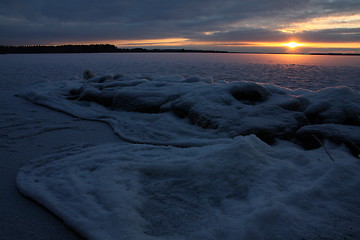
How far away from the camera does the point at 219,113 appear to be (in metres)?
3.99

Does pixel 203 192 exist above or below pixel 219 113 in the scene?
below

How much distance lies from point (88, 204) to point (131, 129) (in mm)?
2140

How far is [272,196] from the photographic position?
6.14ft

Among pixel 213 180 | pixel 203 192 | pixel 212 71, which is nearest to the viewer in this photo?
pixel 203 192

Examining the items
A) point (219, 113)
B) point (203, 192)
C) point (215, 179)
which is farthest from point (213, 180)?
point (219, 113)

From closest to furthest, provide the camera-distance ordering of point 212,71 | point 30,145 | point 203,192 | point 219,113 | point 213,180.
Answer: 1. point 203,192
2. point 213,180
3. point 30,145
4. point 219,113
5. point 212,71

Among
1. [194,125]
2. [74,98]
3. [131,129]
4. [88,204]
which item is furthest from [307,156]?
[74,98]

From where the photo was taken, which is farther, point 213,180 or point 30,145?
point 30,145

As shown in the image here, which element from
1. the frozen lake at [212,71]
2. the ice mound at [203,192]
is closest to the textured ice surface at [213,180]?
the ice mound at [203,192]

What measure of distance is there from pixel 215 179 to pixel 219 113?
205 cm

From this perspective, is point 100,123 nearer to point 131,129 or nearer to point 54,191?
point 131,129

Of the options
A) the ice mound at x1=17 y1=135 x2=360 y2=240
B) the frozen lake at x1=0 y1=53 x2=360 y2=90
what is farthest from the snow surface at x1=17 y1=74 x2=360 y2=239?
the frozen lake at x1=0 y1=53 x2=360 y2=90

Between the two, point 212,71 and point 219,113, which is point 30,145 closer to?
point 219,113

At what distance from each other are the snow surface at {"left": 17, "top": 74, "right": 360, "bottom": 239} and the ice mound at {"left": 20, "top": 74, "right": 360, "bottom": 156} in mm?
26
